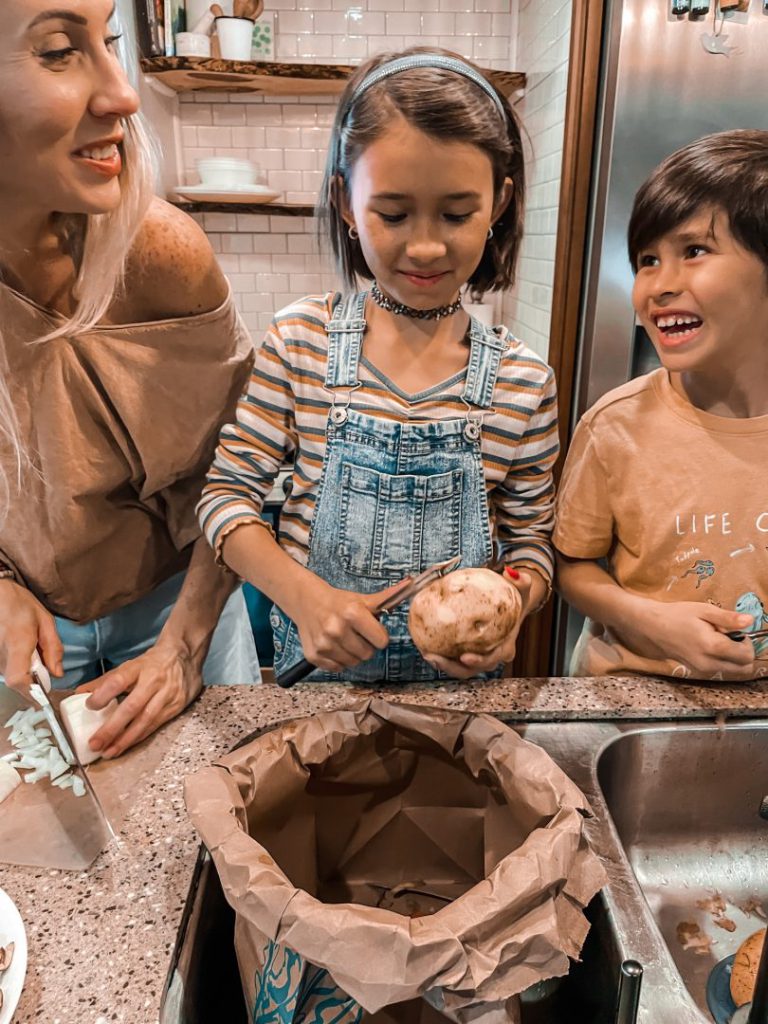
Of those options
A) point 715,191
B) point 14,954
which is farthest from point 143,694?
point 715,191

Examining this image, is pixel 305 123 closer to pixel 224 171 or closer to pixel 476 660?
pixel 224 171

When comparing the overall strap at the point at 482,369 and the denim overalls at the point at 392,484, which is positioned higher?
the overall strap at the point at 482,369

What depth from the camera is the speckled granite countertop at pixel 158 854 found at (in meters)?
0.60

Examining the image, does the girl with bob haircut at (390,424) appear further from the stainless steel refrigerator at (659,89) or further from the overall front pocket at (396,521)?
the stainless steel refrigerator at (659,89)

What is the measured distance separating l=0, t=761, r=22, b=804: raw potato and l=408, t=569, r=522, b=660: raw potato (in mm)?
455

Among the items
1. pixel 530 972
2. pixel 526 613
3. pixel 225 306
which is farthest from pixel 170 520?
pixel 530 972

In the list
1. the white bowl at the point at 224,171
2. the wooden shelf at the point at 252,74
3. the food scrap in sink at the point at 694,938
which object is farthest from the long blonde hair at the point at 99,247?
the white bowl at the point at 224,171

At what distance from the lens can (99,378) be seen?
3.55 ft

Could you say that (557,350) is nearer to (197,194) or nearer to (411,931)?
(197,194)

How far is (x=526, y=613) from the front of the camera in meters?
0.97

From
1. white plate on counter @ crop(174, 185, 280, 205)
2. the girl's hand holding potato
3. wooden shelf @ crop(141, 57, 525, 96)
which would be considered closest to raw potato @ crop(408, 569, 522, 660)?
the girl's hand holding potato

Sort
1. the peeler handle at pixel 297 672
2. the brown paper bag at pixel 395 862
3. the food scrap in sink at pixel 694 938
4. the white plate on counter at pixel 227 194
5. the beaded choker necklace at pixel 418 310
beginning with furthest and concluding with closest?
the white plate on counter at pixel 227 194, the beaded choker necklace at pixel 418 310, the peeler handle at pixel 297 672, the food scrap in sink at pixel 694 938, the brown paper bag at pixel 395 862

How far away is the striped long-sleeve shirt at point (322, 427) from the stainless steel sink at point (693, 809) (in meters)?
0.27

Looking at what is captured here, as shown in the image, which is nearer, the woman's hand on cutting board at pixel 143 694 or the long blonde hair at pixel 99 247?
the woman's hand on cutting board at pixel 143 694
